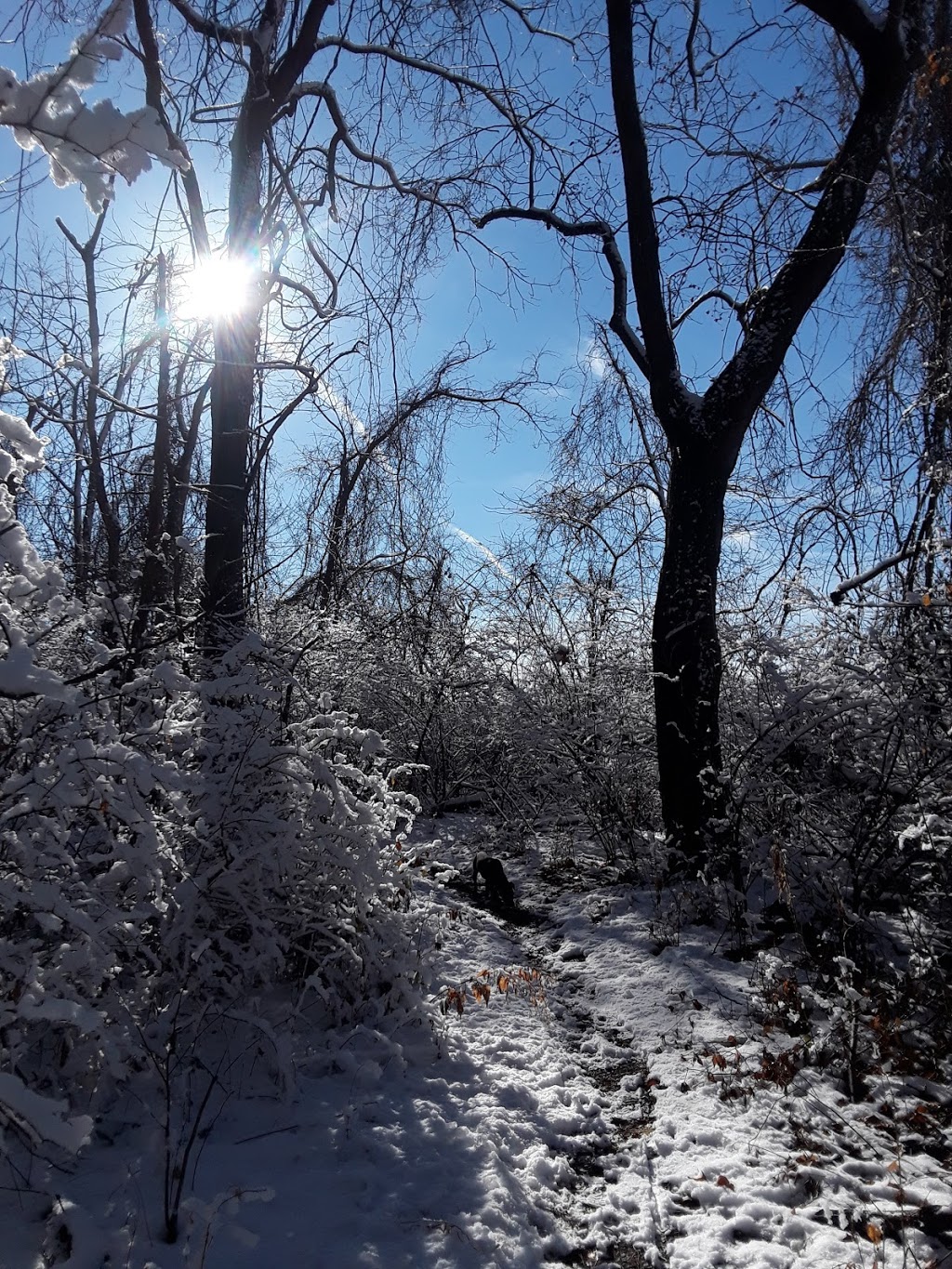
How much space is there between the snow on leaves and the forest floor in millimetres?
2418

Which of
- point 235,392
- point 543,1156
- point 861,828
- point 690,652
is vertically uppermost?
point 235,392

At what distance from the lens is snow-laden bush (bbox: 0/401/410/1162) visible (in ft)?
7.13

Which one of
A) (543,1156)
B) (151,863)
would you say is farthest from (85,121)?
(543,1156)

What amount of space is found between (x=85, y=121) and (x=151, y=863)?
1.97 m

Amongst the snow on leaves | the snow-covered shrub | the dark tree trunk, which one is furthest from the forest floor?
the snow on leaves

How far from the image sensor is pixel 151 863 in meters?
2.48

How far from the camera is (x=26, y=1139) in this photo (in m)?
2.30

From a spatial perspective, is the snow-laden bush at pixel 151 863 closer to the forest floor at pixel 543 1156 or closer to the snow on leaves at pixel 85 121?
the forest floor at pixel 543 1156

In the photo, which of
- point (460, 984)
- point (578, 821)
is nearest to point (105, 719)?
point (460, 984)

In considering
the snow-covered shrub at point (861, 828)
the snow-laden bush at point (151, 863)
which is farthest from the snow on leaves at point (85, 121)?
the snow-covered shrub at point (861, 828)

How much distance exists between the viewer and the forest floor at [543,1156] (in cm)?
217

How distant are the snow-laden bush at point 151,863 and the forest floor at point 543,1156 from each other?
289mm

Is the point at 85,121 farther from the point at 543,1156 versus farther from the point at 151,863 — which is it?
the point at 543,1156

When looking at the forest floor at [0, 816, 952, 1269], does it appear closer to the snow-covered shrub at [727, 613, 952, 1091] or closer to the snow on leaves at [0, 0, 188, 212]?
the snow-covered shrub at [727, 613, 952, 1091]
